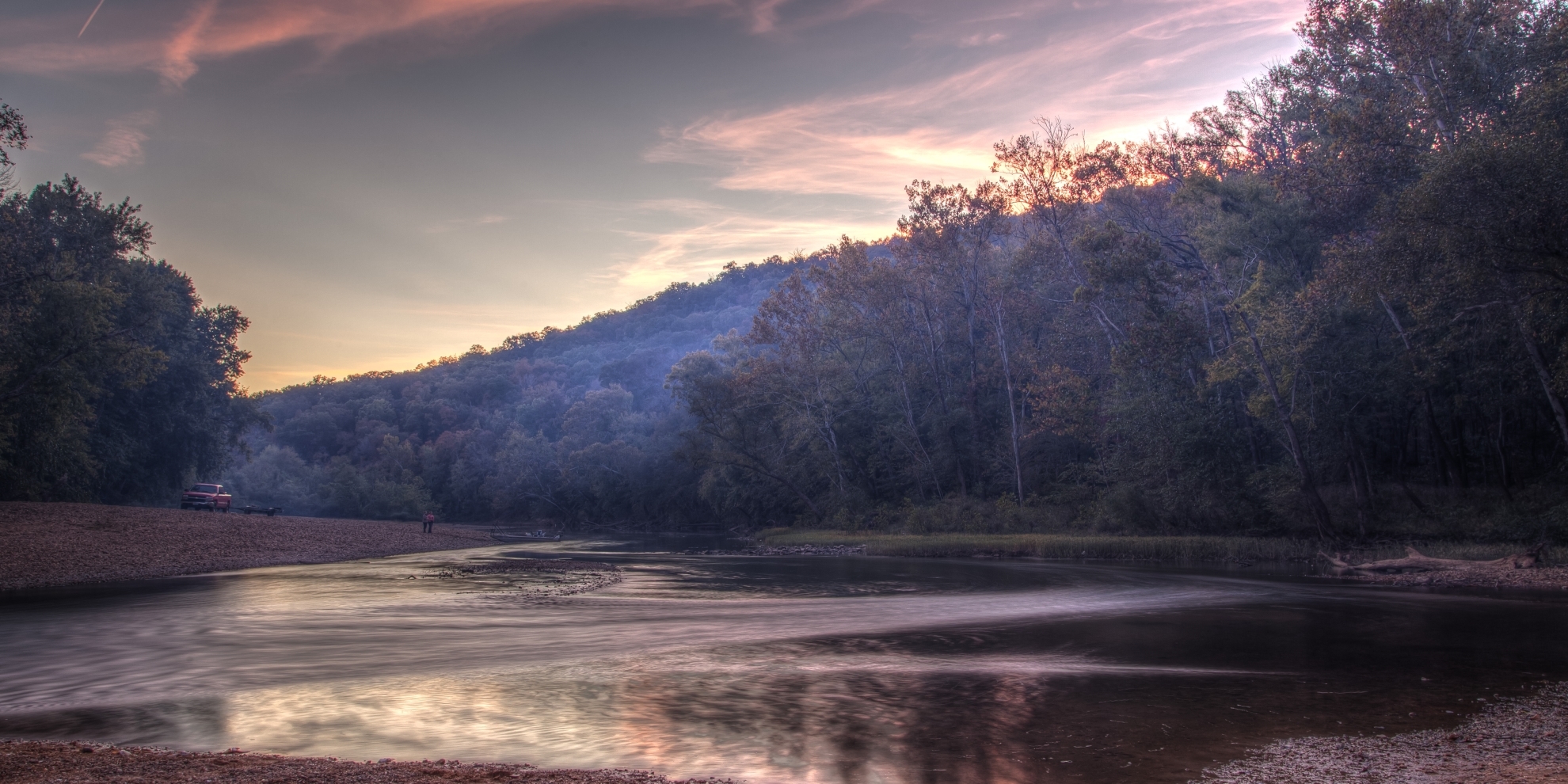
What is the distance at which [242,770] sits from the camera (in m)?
6.20

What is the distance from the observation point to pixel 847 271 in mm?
53625

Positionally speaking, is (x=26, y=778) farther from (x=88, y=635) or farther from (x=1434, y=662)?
(x=1434, y=662)

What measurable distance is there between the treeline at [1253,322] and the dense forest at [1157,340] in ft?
0.46

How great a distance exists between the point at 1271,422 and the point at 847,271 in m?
26.9

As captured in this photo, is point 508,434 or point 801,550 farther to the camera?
point 508,434

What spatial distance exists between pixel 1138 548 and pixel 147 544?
36.6 metres

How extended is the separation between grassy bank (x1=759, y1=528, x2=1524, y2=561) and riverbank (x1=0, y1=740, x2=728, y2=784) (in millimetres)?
27906

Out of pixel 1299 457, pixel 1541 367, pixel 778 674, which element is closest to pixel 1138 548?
pixel 1299 457

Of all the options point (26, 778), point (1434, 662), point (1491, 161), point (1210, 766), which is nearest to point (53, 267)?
point (26, 778)

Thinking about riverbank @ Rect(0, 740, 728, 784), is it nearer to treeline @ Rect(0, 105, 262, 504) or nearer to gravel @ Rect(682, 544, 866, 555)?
treeline @ Rect(0, 105, 262, 504)

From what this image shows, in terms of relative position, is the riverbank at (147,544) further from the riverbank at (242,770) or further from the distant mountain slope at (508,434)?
the distant mountain slope at (508,434)

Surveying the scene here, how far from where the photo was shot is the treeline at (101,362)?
3209cm

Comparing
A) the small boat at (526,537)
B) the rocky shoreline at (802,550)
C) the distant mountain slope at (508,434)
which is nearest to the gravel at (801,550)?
the rocky shoreline at (802,550)

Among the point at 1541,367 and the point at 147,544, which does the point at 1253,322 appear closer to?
the point at 1541,367
